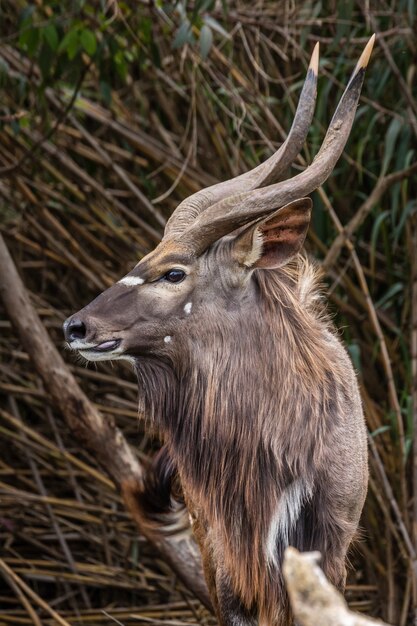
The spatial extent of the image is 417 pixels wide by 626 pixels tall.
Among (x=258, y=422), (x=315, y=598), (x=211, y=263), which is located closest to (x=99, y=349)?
(x=211, y=263)

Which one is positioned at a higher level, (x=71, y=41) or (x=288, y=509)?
(x=71, y=41)

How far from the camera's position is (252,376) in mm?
3482

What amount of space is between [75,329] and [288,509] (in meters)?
0.89

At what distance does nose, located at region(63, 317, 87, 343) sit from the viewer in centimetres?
322

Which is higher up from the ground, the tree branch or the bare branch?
the bare branch

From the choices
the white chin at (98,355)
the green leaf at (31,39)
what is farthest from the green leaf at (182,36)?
the white chin at (98,355)

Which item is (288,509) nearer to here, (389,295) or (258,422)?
(258,422)

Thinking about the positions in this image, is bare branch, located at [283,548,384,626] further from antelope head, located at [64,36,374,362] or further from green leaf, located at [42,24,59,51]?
green leaf, located at [42,24,59,51]

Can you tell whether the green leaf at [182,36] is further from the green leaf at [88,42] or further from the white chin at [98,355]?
the white chin at [98,355]

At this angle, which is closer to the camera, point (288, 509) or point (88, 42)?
point (288, 509)

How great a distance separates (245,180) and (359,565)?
3053 mm

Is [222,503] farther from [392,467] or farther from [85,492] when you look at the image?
[85,492]

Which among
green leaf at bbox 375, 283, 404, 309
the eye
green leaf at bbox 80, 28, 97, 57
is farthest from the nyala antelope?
green leaf at bbox 375, 283, 404, 309

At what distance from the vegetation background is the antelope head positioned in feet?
6.28
